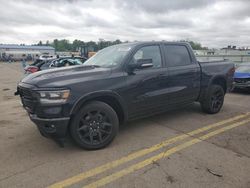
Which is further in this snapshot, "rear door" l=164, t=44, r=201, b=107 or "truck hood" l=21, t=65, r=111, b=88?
"rear door" l=164, t=44, r=201, b=107

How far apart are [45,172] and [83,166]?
0.53m

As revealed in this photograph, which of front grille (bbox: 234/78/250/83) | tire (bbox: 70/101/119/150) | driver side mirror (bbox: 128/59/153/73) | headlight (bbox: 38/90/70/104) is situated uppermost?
driver side mirror (bbox: 128/59/153/73)

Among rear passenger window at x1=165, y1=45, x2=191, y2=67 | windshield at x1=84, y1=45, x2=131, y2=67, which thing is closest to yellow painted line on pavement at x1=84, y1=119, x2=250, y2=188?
rear passenger window at x1=165, y1=45, x2=191, y2=67

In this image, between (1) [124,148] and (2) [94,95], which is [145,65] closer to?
(2) [94,95]

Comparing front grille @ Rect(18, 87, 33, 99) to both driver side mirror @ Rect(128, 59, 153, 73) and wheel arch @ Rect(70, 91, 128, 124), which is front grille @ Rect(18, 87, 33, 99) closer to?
wheel arch @ Rect(70, 91, 128, 124)

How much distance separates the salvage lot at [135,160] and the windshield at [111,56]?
1.46 metres

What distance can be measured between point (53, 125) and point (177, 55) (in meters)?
3.18

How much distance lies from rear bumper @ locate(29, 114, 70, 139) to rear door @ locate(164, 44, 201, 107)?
7.69 ft

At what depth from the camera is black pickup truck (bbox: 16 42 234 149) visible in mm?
3332

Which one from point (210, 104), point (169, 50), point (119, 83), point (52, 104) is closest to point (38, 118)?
point (52, 104)

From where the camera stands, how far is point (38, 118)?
11.0ft

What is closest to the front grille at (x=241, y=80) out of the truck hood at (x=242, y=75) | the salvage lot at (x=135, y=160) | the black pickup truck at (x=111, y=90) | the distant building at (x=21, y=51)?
the truck hood at (x=242, y=75)

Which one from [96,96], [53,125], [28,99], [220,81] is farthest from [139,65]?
[220,81]

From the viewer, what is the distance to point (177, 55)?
16.5ft
